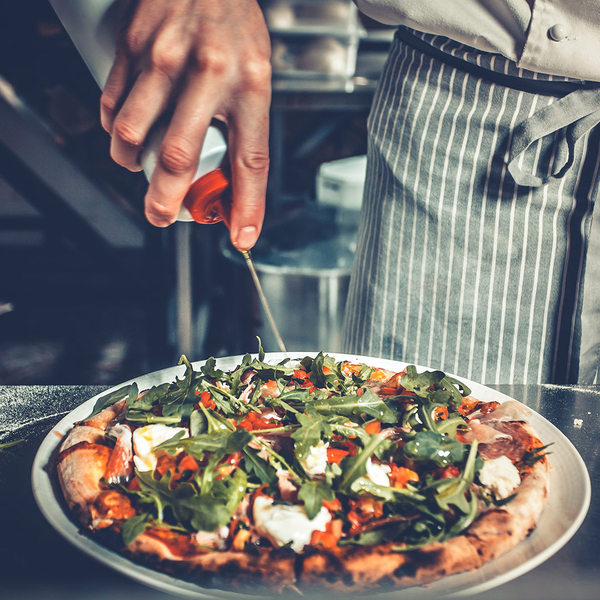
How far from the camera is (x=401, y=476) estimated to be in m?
0.79

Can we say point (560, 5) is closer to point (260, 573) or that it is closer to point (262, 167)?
point (262, 167)

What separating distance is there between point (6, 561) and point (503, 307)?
1.12 m

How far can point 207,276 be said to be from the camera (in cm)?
313

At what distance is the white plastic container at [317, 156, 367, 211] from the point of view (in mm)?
2857

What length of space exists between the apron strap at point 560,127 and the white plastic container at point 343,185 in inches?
62.6

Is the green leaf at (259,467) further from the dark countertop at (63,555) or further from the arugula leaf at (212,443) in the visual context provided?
the dark countertop at (63,555)

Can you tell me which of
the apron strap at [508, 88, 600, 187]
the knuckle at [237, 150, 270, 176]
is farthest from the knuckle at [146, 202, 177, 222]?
the apron strap at [508, 88, 600, 187]

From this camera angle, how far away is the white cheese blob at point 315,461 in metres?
0.78

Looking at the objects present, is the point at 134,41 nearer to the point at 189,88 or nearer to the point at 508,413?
the point at 189,88

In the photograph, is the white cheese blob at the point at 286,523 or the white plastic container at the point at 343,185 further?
the white plastic container at the point at 343,185

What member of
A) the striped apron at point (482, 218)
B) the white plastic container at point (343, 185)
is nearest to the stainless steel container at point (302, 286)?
the white plastic container at point (343, 185)

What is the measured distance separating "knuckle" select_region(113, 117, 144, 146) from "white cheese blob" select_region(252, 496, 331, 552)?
1.62 feet

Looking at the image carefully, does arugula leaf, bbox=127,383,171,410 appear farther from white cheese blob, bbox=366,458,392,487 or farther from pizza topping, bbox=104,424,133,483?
white cheese blob, bbox=366,458,392,487

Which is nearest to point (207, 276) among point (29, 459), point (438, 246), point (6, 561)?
point (438, 246)
